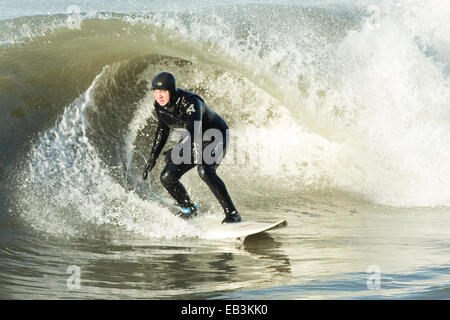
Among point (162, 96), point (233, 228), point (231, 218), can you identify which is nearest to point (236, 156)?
point (231, 218)

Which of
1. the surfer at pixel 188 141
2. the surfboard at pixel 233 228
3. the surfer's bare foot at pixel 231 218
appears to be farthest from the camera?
the surfer's bare foot at pixel 231 218

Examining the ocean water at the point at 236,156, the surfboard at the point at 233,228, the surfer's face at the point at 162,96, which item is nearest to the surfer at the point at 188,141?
the surfer's face at the point at 162,96

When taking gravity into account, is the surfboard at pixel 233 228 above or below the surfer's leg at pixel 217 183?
below

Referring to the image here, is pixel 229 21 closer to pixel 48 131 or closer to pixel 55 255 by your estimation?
pixel 48 131

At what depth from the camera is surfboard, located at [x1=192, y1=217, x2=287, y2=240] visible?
17.9ft

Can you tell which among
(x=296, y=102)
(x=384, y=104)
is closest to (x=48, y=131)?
(x=296, y=102)

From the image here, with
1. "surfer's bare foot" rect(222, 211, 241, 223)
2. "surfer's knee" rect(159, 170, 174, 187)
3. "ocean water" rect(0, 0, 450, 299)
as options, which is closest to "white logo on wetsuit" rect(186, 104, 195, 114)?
"surfer's knee" rect(159, 170, 174, 187)

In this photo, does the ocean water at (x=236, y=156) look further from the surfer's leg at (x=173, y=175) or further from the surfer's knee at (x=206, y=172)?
the surfer's knee at (x=206, y=172)

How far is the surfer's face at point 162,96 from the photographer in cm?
556

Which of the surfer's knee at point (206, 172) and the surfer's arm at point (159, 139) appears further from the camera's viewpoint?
the surfer's arm at point (159, 139)

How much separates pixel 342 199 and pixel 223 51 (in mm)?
3253

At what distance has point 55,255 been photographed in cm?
497

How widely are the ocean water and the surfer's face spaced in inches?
50.0

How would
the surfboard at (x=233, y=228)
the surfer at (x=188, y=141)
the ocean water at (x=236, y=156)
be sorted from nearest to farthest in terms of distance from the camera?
the ocean water at (x=236, y=156) → the surfboard at (x=233, y=228) → the surfer at (x=188, y=141)
